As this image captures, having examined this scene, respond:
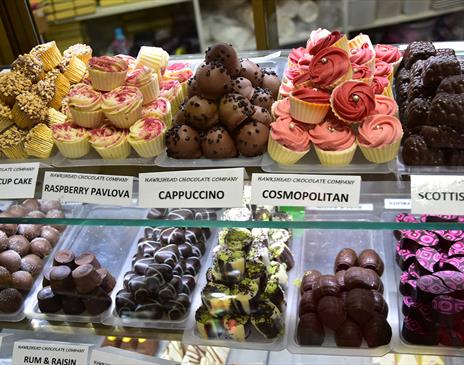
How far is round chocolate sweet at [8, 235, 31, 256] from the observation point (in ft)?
5.55

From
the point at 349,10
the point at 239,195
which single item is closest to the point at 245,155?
the point at 239,195

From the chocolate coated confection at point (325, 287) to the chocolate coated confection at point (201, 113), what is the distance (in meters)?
0.53

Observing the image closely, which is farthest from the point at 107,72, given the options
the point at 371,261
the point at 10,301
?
the point at 371,261

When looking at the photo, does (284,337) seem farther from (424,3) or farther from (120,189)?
(424,3)

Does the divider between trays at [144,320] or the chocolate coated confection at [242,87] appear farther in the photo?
the divider between trays at [144,320]

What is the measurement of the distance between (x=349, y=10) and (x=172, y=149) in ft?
8.43

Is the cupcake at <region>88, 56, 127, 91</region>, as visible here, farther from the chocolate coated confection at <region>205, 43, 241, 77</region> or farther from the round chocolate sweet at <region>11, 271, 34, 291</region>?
the round chocolate sweet at <region>11, 271, 34, 291</region>

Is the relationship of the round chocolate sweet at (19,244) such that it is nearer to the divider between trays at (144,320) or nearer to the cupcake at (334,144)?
the divider between trays at (144,320)

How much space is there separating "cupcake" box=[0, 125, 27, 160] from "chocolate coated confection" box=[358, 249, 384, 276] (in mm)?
920

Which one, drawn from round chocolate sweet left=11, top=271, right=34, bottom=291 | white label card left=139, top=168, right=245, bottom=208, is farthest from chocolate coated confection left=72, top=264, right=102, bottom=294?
white label card left=139, top=168, right=245, bottom=208

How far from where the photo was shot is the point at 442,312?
1361 mm

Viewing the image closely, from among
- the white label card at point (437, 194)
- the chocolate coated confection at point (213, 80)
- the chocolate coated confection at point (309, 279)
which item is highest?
the chocolate coated confection at point (213, 80)

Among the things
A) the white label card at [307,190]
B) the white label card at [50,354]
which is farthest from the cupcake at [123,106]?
the white label card at [50,354]

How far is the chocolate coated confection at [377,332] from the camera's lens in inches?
54.2
